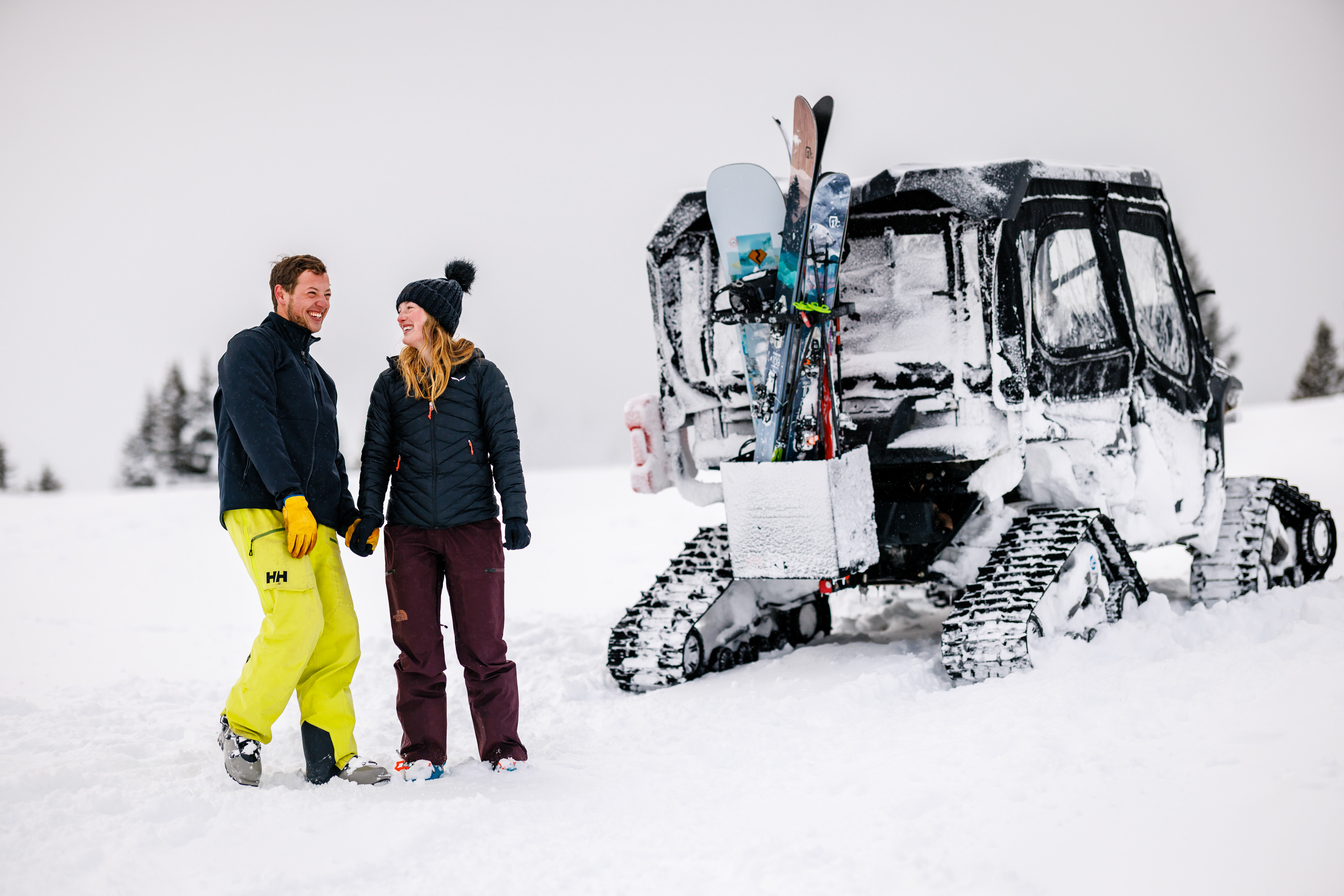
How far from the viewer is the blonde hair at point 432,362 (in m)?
4.08

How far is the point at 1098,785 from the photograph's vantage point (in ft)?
10.2

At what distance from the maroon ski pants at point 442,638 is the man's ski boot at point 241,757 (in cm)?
53

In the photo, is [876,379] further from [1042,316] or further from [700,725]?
[700,725]

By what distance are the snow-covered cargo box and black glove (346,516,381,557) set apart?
61.7 inches

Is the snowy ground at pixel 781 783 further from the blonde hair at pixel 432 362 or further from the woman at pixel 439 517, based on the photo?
the blonde hair at pixel 432 362

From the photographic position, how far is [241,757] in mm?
3754

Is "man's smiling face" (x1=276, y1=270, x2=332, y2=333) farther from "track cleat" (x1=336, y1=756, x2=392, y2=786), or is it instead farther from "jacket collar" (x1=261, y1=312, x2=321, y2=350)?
"track cleat" (x1=336, y1=756, x2=392, y2=786)

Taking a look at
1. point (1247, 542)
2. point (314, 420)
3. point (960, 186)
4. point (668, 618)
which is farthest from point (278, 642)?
point (1247, 542)

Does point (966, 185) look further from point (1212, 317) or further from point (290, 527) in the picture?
point (1212, 317)

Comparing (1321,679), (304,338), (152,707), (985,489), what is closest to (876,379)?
(985,489)

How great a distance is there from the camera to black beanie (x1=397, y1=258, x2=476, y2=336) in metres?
4.12

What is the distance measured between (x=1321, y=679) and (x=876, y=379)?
2304 mm

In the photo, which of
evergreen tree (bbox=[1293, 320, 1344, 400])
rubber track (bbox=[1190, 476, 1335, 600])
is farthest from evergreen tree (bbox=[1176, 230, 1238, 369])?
rubber track (bbox=[1190, 476, 1335, 600])

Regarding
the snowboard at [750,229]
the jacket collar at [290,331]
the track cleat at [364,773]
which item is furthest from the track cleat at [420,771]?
the snowboard at [750,229]
